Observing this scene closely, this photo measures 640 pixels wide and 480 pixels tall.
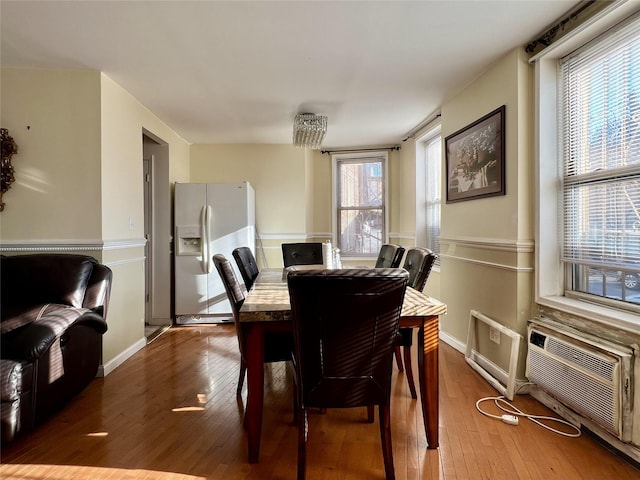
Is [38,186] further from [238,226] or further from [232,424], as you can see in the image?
[232,424]

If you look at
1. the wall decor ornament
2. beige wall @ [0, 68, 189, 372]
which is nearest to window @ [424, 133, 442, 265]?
beige wall @ [0, 68, 189, 372]

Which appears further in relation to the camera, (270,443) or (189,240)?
(189,240)

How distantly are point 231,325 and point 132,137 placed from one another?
2304mm

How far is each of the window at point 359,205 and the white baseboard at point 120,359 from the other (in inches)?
118

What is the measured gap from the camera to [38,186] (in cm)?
278

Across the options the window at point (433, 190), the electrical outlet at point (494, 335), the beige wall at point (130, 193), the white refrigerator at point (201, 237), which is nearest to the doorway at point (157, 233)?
the white refrigerator at point (201, 237)

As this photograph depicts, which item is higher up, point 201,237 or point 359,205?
point 359,205

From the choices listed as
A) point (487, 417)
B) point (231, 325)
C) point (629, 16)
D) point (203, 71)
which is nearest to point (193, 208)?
point (231, 325)

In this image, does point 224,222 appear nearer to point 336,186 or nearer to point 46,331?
point 336,186

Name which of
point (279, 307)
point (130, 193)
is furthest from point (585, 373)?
point (130, 193)

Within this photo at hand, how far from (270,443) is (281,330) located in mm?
679

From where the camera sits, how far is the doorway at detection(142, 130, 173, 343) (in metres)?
4.27

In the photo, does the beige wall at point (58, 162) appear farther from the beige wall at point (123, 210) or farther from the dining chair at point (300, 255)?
the dining chair at point (300, 255)

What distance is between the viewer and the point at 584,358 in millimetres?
1907
